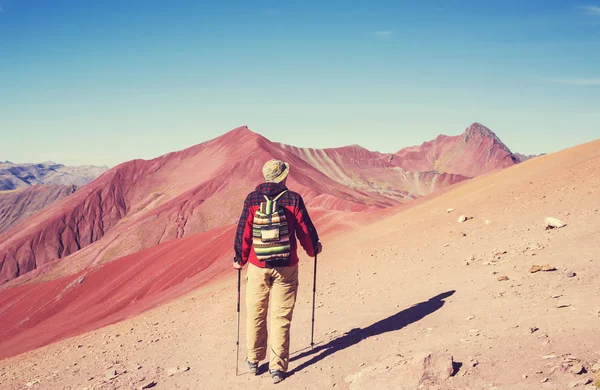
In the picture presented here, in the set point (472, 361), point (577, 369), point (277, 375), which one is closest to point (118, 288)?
point (277, 375)

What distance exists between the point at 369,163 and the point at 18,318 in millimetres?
107050

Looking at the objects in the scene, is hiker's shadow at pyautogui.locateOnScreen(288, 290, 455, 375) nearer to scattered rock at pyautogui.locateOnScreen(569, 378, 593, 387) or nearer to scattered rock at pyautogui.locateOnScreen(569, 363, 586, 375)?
scattered rock at pyautogui.locateOnScreen(569, 363, 586, 375)

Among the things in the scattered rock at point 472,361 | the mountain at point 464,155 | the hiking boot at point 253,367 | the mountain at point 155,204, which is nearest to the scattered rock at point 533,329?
the scattered rock at point 472,361

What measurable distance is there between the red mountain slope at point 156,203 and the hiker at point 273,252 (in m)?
38.1

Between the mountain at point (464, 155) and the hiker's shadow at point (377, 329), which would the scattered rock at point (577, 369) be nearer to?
the hiker's shadow at point (377, 329)

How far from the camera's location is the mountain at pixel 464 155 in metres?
140

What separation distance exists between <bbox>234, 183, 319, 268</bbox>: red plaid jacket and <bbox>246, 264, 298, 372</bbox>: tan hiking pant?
122 mm

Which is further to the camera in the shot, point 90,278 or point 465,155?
point 465,155

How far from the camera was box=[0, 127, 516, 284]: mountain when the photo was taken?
173ft

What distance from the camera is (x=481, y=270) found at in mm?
7789

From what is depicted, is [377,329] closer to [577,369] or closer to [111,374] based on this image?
[577,369]

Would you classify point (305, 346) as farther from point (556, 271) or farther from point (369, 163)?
point (369, 163)

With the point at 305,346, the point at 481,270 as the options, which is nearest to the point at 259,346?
the point at 305,346

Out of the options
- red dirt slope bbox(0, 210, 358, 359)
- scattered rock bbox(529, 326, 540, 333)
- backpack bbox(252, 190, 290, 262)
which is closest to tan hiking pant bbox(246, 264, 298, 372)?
backpack bbox(252, 190, 290, 262)
